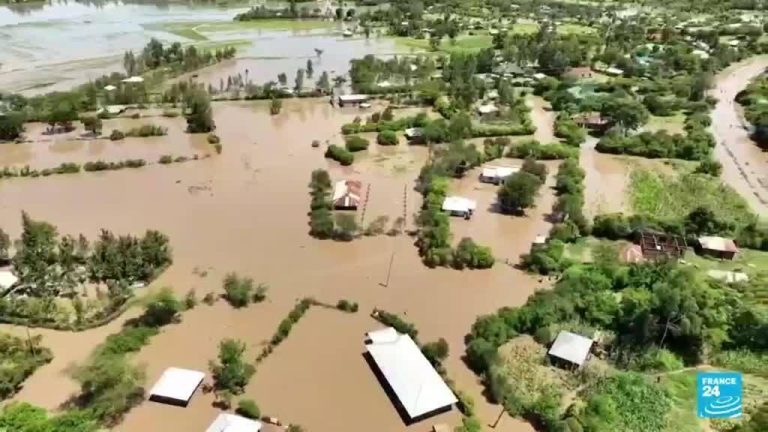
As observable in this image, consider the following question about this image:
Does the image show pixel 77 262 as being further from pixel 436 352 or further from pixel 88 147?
pixel 88 147

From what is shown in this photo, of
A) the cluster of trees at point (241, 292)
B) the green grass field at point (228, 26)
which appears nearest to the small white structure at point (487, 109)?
the cluster of trees at point (241, 292)

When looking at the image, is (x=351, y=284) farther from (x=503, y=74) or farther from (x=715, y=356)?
(x=503, y=74)

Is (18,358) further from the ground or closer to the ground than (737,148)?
closer to the ground

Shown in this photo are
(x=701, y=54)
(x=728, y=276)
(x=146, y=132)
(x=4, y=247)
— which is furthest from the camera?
(x=701, y=54)

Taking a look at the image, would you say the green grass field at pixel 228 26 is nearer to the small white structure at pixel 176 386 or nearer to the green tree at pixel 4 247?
the green tree at pixel 4 247

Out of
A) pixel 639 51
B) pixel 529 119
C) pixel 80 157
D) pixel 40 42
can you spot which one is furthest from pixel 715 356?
pixel 40 42

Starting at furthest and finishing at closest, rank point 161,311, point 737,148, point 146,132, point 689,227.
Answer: point 737,148
point 146,132
point 689,227
point 161,311

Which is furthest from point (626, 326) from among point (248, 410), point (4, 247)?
point (4, 247)

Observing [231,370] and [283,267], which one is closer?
[231,370]

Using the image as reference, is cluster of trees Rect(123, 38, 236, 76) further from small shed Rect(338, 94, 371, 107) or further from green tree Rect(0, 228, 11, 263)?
green tree Rect(0, 228, 11, 263)
